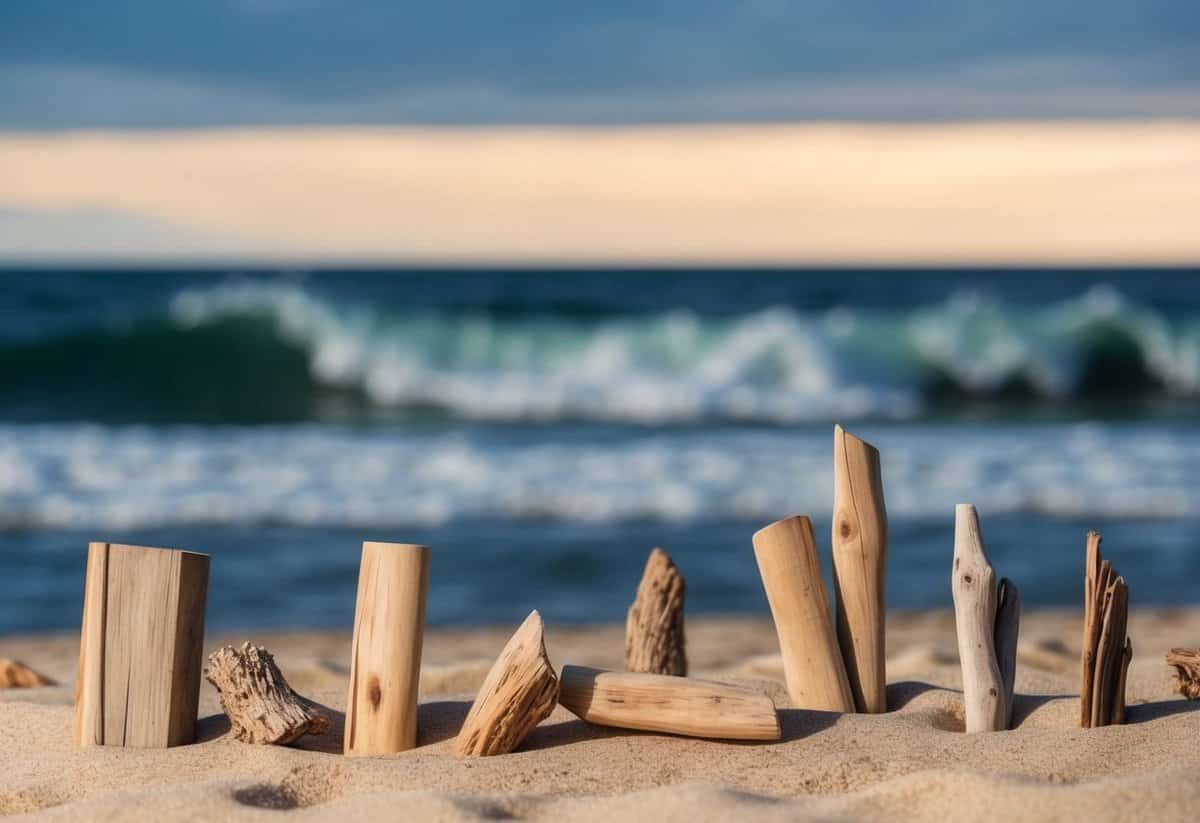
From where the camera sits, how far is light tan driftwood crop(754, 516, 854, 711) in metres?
3.66

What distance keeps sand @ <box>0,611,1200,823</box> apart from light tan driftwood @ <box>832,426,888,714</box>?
7.9 inches

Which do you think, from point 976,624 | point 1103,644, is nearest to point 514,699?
point 976,624

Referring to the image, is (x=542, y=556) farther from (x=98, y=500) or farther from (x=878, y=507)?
(x=878, y=507)

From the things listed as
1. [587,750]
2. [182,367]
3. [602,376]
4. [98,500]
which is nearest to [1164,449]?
[602,376]

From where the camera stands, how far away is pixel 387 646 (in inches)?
138

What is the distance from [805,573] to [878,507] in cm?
28

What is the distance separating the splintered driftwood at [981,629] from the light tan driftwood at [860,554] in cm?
23

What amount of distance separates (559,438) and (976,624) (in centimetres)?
1031

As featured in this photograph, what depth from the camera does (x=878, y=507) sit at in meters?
3.70

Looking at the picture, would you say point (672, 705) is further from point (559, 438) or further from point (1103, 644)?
point (559, 438)

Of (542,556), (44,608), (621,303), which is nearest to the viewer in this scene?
(44,608)

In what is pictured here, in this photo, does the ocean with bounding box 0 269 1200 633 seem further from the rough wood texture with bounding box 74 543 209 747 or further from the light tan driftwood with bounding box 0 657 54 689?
the rough wood texture with bounding box 74 543 209 747

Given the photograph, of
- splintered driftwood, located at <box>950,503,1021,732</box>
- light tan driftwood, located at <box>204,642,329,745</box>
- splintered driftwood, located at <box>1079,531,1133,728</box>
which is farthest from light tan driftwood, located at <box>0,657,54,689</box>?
splintered driftwood, located at <box>1079,531,1133,728</box>

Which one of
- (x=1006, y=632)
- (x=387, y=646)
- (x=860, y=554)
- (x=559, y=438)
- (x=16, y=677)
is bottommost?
(x=16, y=677)
